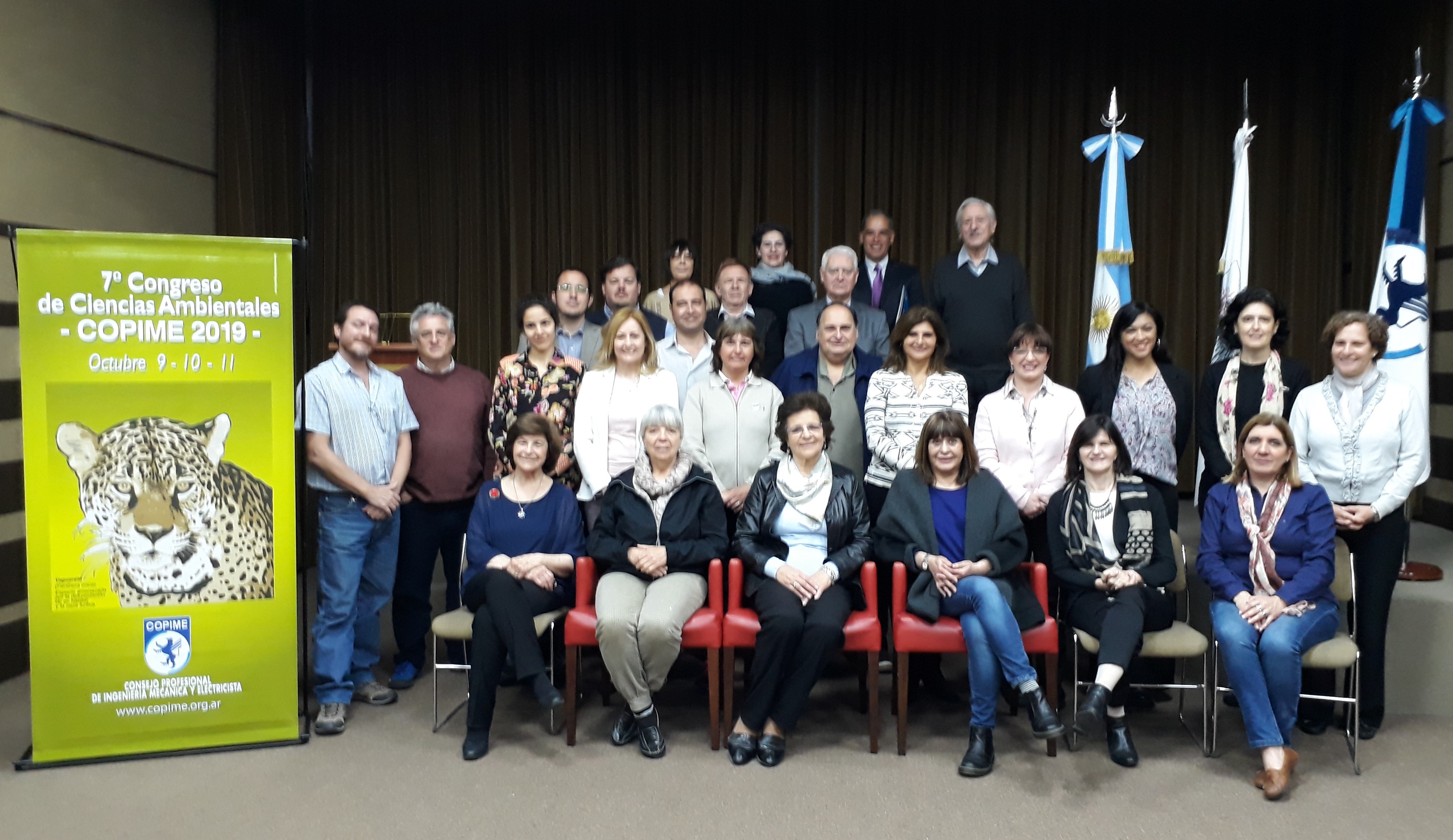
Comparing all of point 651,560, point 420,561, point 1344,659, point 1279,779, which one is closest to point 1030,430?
point 1344,659

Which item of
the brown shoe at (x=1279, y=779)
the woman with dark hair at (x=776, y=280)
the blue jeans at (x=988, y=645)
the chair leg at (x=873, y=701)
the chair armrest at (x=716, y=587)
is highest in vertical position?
the woman with dark hair at (x=776, y=280)

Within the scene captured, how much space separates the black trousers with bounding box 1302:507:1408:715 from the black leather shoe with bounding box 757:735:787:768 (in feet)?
6.27

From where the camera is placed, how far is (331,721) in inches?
136

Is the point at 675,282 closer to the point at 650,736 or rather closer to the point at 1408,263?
the point at 650,736

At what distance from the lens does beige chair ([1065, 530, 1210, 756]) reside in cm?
323

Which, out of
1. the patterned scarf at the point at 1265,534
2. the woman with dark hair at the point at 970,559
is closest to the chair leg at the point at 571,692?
the woman with dark hair at the point at 970,559

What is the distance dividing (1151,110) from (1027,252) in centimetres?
122

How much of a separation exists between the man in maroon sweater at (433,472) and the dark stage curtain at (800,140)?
3214 millimetres

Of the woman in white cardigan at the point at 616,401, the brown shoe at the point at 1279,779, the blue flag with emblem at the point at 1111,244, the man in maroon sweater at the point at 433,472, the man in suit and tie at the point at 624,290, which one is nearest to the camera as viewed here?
the brown shoe at the point at 1279,779

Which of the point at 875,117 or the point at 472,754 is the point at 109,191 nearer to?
the point at 472,754

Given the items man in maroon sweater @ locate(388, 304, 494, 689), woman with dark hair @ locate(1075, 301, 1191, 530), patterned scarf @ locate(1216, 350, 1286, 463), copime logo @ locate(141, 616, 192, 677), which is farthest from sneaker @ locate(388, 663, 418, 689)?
patterned scarf @ locate(1216, 350, 1286, 463)

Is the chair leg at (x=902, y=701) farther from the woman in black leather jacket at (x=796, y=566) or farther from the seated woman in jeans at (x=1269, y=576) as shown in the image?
the seated woman in jeans at (x=1269, y=576)

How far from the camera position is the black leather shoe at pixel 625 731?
3.36 m

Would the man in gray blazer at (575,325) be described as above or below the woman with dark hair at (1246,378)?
above
